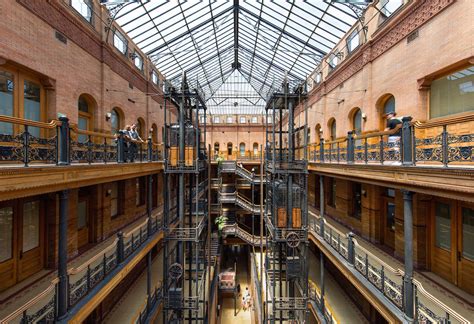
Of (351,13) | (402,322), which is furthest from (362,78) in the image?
(402,322)

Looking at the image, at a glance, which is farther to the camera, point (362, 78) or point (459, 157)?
point (362, 78)

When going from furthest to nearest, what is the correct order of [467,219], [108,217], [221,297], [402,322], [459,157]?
1. [221,297]
2. [108,217]
3. [467,219]
4. [402,322]
5. [459,157]

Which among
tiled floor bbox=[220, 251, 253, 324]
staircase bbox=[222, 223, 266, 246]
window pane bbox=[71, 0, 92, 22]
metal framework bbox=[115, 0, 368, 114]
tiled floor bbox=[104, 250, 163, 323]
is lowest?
tiled floor bbox=[220, 251, 253, 324]

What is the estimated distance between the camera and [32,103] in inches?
317

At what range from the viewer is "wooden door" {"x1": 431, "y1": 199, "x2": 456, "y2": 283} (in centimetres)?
751

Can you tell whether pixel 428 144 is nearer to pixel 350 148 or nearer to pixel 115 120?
pixel 350 148

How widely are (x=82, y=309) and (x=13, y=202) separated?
3582mm

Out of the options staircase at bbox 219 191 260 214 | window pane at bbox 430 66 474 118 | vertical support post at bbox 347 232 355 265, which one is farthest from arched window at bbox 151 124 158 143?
window pane at bbox 430 66 474 118

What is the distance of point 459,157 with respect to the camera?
16.0 feet

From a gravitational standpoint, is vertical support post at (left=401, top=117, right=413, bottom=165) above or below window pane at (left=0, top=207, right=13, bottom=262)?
above

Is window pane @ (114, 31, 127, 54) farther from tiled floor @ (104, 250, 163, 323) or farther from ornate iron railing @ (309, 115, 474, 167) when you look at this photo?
ornate iron railing @ (309, 115, 474, 167)

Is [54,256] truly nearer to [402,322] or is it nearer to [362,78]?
[402,322]

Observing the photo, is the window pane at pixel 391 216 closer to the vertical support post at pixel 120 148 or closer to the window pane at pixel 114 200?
the vertical support post at pixel 120 148

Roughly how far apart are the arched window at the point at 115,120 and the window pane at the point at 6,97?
17.4 ft
